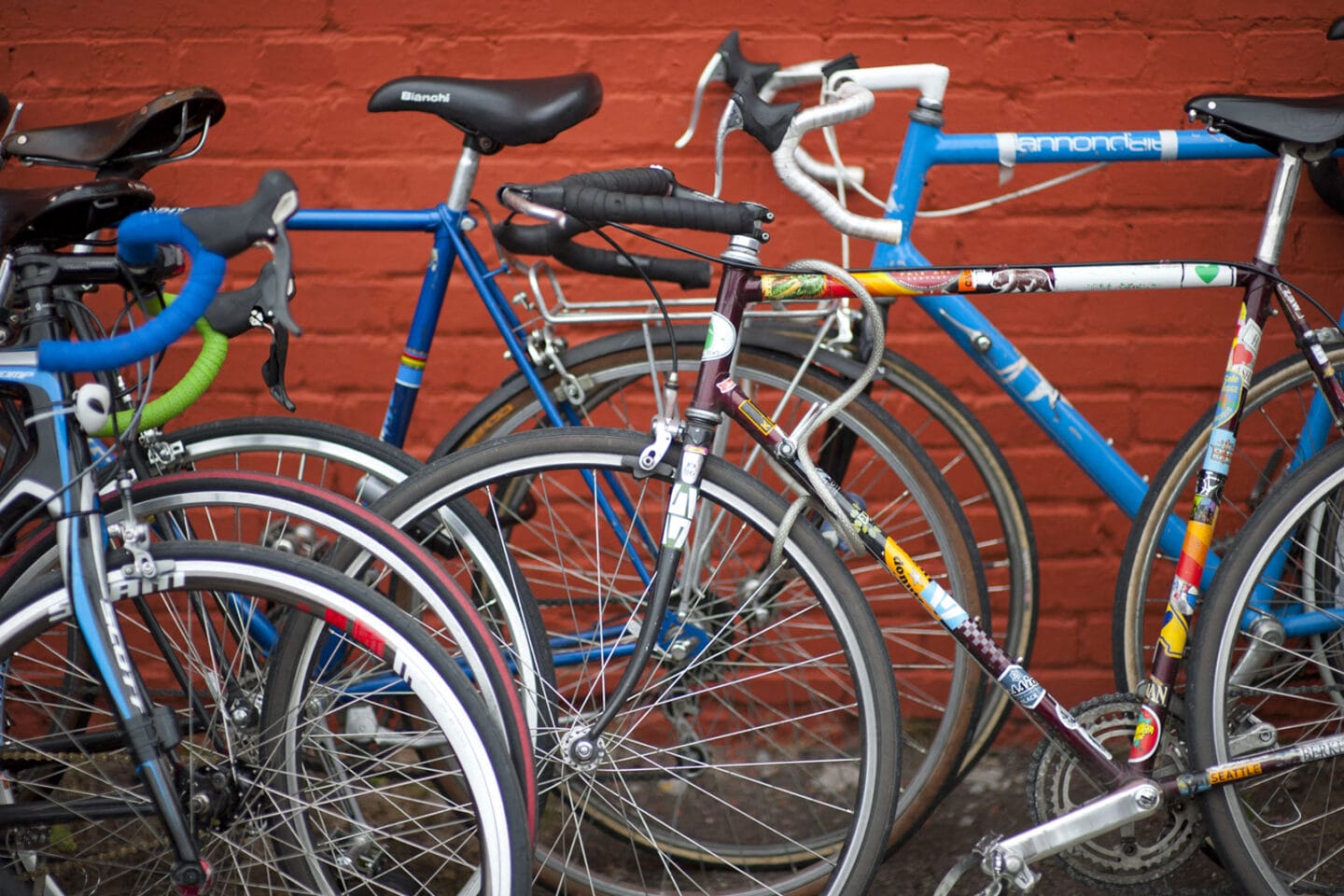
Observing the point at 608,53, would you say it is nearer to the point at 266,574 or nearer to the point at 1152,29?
the point at 1152,29

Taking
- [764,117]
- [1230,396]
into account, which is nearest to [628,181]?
[764,117]

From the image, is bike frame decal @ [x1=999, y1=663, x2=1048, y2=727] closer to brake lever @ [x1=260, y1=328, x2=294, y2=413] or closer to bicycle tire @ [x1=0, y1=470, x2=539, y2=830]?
bicycle tire @ [x1=0, y1=470, x2=539, y2=830]

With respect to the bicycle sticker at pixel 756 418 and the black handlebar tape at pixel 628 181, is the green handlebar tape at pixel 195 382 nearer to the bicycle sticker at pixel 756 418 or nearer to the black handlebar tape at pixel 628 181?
the black handlebar tape at pixel 628 181

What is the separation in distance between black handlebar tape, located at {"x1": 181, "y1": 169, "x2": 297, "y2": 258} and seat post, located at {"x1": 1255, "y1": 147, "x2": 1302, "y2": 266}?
1.43 meters

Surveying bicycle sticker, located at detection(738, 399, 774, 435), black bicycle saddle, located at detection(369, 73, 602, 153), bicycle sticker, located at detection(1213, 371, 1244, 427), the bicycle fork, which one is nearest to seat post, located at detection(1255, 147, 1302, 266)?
bicycle sticker, located at detection(1213, 371, 1244, 427)

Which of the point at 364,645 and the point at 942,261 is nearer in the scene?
the point at 364,645

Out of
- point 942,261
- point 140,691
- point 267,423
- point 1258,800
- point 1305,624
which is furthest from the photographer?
point 942,261

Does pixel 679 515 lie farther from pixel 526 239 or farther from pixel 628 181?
pixel 526 239

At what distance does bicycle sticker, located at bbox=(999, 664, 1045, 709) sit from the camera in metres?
1.67

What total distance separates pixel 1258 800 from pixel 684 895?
1171 millimetres

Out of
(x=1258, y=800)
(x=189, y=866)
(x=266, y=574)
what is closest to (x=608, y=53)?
(x=266, y=574)

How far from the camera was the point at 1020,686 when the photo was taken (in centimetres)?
167

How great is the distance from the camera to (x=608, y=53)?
7.61 feet

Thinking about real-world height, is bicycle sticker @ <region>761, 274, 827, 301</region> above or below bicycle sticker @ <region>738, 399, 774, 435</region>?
above
